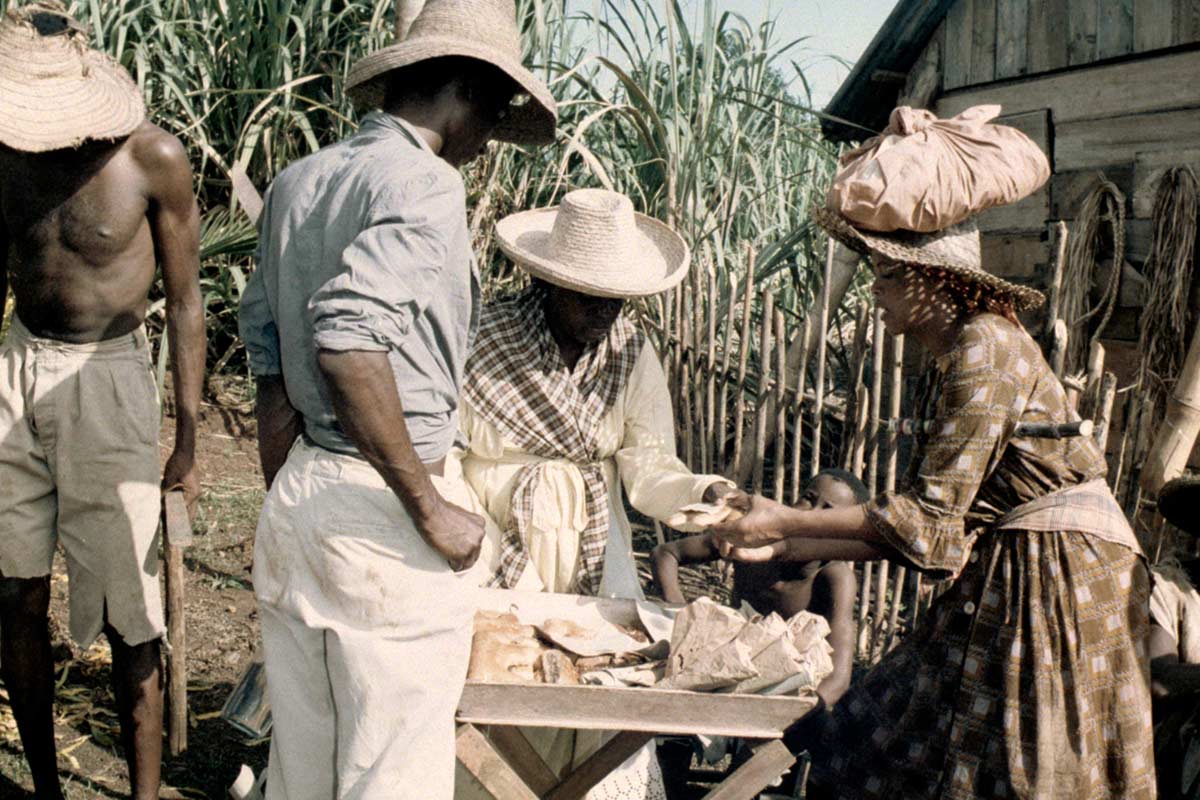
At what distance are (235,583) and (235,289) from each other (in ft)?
6.01

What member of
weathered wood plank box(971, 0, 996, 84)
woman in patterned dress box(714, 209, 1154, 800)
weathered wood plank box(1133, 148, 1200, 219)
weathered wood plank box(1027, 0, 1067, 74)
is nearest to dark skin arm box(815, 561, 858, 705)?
woman in patterned dress box(714, 209, 1154, 800)

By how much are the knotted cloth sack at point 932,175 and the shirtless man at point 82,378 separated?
6.04ft

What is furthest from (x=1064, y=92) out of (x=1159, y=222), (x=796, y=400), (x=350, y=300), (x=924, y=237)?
(x=350, y=300)

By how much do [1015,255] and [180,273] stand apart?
4116 millimetres

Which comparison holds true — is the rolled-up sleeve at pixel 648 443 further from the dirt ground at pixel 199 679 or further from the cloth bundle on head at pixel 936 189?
the dirt ground at pixel 199 679

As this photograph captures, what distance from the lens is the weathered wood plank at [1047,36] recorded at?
5348 mm

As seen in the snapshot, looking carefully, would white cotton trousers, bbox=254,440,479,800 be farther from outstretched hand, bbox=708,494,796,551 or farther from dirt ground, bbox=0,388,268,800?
dirt ground, bbox=0,388,268,800

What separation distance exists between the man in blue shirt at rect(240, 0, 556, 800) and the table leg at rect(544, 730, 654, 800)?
52cm

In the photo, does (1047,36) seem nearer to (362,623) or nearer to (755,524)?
(755,524)

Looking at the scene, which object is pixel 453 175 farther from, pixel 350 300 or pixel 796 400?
pixel 796 400

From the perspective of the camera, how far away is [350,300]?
6.18 feet

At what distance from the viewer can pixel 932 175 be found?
2422 millimetres

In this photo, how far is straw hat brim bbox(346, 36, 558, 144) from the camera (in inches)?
85.5

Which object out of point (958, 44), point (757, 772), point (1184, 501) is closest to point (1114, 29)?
point (958, 44)
